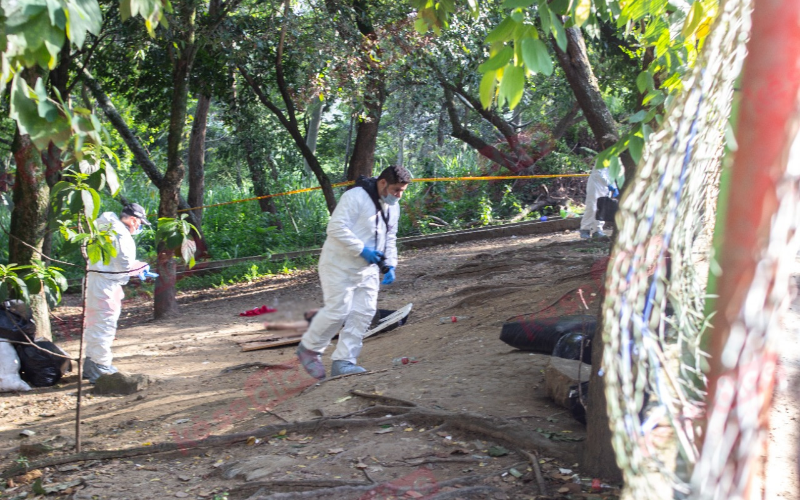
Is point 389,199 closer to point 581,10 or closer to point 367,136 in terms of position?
point 581,10

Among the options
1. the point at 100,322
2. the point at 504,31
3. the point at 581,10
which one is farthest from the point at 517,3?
the point at 100,322

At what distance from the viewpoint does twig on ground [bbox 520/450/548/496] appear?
3.14 meters

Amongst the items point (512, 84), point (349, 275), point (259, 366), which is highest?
point (512, 84)

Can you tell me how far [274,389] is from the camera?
6012 mm

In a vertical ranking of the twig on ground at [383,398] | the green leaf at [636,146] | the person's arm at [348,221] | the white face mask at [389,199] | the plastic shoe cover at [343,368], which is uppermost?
the green leaf at [636,146]

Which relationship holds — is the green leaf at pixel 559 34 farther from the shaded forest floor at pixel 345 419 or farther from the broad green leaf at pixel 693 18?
the shaded forest floor at pixel 345 419

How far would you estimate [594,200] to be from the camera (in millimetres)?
11664

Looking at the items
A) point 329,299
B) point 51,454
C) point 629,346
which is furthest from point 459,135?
point 629,346

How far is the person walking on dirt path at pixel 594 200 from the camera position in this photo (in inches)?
458

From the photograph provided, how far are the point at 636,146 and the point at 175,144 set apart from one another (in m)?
8.11

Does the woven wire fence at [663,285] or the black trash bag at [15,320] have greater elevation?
the woven wire fence at [663,285]

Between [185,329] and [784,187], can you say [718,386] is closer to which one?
[784,187]

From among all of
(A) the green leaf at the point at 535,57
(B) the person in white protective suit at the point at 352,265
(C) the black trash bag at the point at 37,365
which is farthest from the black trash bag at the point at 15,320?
(A) the green leaf at the point at 535,57

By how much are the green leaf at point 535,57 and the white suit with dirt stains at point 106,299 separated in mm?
5065
